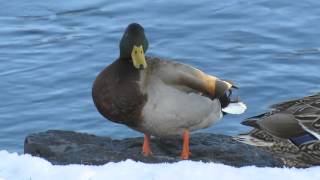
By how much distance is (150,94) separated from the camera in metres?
7.67

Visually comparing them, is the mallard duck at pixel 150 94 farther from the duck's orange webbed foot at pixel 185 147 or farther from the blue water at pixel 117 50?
the blue water at pixel 117 50

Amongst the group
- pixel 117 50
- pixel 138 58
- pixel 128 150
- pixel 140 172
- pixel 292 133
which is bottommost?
pixel 117 50

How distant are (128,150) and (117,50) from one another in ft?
18.7

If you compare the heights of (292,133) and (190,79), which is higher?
(190,79)

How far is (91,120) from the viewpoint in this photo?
458 inches

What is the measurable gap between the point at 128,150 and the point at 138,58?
74cm

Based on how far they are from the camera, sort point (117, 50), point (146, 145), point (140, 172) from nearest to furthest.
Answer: point (140, 172) → point (146, 145) → point (117, 50)

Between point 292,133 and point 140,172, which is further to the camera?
point 292,133

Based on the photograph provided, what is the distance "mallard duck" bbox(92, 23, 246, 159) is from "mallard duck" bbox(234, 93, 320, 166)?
448mm

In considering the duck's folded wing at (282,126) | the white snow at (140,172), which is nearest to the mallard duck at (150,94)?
the duck's folded wing at (282,126)

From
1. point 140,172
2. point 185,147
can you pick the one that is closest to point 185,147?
point 185,147

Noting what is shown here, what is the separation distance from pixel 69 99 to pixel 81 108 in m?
0.32

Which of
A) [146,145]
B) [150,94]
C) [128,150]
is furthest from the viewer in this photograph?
[128,150]

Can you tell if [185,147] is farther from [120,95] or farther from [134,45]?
[134,45]
